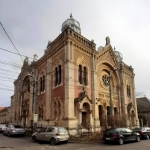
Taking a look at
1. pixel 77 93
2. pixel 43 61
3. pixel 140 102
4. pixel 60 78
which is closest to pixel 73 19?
pixel 43 61

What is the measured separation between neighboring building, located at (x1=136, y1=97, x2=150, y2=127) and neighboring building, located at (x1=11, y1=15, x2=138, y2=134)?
727 cm

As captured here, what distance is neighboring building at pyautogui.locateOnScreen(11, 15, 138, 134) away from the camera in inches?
785

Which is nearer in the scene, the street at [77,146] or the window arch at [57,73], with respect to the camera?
the street at [77,146]

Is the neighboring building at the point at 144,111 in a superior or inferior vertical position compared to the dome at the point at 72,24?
inferior

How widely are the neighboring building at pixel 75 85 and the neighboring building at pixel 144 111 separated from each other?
23.9 feet

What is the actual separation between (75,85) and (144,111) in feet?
91.5

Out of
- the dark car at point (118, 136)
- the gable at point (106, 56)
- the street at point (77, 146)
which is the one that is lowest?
the street at point (77, 146)

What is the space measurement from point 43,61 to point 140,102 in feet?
105

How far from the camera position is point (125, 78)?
1222 inches

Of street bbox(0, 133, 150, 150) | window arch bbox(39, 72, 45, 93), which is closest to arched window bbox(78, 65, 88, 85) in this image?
window arch bbox(39, 72, 45, 93)

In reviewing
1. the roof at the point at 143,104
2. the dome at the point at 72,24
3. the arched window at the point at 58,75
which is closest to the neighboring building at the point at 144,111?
the roof at the point at 143,104

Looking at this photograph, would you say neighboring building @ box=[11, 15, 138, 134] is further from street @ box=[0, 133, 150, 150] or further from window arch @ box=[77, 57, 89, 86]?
street @ box=[0, 133, 150, 150]

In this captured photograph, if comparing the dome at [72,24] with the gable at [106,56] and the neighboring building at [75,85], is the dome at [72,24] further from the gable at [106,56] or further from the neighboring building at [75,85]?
the gable at [106,56]

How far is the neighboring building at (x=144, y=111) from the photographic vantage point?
35.8m
